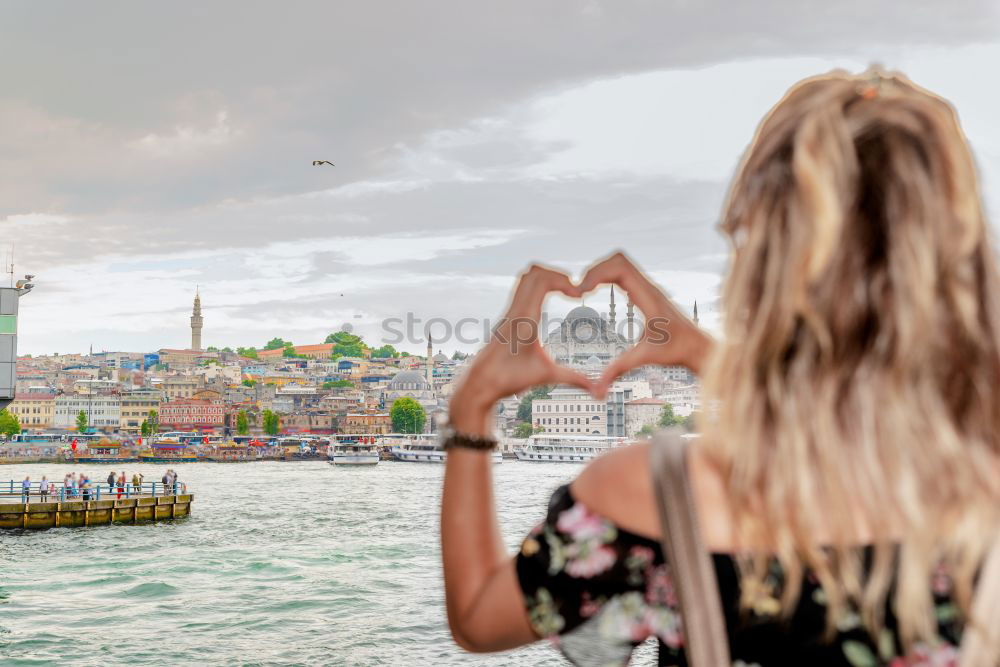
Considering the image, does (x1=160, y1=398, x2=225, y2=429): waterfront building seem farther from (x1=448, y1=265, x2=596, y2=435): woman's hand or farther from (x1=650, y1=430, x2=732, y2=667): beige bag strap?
(x1=650, y1=430, x2=732, y2=667): beige bag strap

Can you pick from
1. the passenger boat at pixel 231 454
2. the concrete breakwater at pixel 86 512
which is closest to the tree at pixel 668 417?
the passenger boat at pixel 231 454

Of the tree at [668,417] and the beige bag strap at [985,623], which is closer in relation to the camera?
the beige bag strap at [985,623]

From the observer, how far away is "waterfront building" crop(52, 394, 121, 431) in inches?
3125

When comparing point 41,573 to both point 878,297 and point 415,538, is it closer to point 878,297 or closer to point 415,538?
point 415,538

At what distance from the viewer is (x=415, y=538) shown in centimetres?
2564

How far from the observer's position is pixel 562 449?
2340 inches

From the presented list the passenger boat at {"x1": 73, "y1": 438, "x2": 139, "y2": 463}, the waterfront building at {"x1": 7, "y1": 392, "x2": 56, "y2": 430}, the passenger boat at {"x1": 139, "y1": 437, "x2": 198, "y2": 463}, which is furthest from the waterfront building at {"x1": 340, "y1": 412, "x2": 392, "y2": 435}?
the waterfront building at {"x1": 7, "y1": 392, "x2": 56, "y2": 430}

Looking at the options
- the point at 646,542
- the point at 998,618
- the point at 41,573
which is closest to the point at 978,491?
the point at 998,618

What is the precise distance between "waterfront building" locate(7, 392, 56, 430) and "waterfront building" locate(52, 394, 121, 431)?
40 centimetres

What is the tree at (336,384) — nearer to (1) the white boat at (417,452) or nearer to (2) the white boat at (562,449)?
(1) the white boat at (417,452)

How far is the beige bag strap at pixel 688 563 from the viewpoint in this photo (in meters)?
0.57

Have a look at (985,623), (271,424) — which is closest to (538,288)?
(985,623)

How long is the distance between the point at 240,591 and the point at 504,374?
18.3 meters

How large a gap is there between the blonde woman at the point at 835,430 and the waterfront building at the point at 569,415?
6967cm
